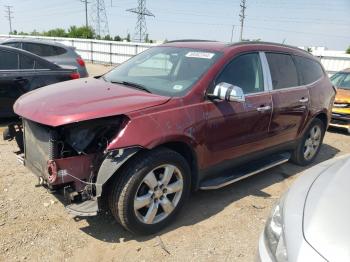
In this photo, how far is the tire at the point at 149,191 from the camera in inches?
119

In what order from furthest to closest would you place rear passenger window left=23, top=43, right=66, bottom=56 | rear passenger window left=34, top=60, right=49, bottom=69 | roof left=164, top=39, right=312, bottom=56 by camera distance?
rear passenger window left=23, top=43, right=66, bottom=56
rear passenger window left=34, top=60, right=49, bottom=69
roof left=164, top=39, right=312, bottom=56

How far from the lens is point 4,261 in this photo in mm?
2857

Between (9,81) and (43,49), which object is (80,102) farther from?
(43,49)

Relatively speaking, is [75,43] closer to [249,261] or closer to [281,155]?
[281,155]

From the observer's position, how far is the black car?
6113mm

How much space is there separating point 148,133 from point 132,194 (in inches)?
21.4

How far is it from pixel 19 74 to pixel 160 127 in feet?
13.9

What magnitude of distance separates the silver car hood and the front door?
51.0 inches

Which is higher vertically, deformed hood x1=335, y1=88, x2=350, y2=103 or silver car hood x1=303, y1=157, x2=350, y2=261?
silver car hood x1=303, y1=157, x2=350, y2=261

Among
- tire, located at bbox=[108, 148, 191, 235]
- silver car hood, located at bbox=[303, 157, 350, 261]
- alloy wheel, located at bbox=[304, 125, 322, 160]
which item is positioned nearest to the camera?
silver car hood, located at bbox=[303, 157, 350, 261]

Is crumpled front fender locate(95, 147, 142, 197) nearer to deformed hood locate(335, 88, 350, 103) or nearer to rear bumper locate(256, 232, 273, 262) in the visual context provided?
rear bumper locate(256, 232, 273, 262)

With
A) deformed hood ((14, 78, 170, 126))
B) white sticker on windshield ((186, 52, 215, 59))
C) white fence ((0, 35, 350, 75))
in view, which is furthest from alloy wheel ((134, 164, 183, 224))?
white fence ((0, 35, 350, 75))

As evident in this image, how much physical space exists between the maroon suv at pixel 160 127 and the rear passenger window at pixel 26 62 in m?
2.90

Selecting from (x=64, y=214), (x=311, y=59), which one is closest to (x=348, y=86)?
(x=311, y=59)
